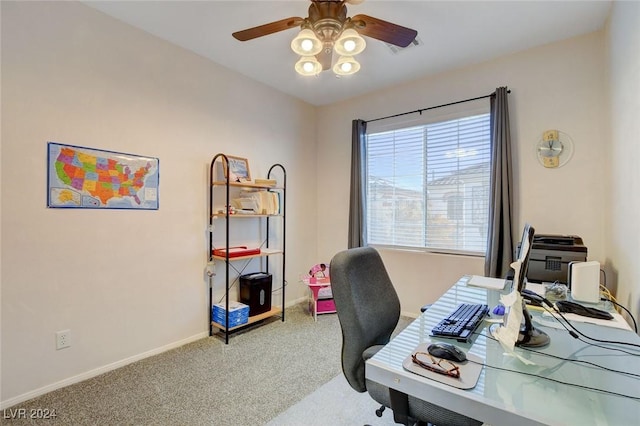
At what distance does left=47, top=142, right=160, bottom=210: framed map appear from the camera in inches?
82.4

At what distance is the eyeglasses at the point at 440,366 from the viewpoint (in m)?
0.96

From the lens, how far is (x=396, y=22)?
240 cm

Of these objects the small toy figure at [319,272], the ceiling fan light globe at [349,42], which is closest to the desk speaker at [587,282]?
the ceiling fan light globe at [349,42]

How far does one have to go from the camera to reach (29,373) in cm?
199

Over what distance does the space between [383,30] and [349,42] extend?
226 millimetres

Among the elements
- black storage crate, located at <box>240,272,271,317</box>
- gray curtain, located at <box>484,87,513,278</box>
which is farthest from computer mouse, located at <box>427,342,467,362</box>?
black storage crate, located at <box>240,272,271,317</box>

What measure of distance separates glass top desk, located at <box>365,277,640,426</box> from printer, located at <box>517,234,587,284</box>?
89 cm

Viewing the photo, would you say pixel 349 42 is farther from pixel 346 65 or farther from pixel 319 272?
pixel 319 272

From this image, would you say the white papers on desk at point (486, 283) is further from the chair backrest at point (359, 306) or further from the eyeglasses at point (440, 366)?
the eyeglasses at point (440, 366)

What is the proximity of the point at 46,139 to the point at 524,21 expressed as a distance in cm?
361

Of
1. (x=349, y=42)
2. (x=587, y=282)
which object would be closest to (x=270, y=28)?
Result: (x=349, y=42)

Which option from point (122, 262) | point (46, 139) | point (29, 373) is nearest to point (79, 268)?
point (122, 262)

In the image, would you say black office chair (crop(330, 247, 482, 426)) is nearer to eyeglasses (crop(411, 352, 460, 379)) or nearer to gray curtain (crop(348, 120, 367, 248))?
eyeglasses (crop(411, 352, 460, 379))

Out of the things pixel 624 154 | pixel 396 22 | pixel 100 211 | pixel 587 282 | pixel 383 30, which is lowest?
pixel 587 282
